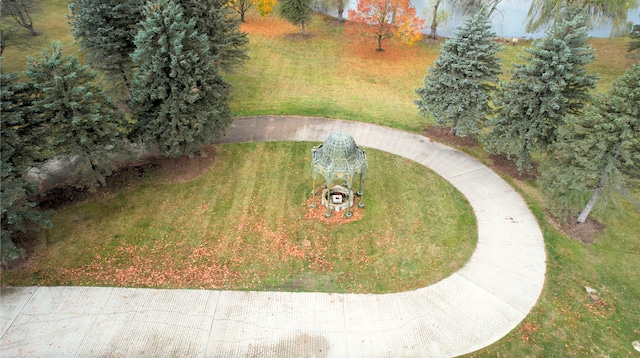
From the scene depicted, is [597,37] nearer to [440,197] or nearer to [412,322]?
[440,197]

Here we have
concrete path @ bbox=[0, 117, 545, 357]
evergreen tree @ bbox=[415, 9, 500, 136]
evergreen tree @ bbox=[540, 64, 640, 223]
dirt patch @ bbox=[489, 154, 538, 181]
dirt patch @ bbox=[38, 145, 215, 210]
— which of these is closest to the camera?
concrete path @ bbox=[0, 117, 545, 357]

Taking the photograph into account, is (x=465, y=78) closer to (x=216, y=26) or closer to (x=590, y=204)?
(x=590, y=204)

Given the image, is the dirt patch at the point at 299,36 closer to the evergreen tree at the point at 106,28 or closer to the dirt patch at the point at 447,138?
the evergreen tree at the point at 106,28

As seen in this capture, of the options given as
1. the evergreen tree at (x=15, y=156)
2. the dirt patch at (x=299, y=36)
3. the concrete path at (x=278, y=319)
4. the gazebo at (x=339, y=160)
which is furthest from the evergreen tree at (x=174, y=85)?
the dirt patch at (x=299, y=36)

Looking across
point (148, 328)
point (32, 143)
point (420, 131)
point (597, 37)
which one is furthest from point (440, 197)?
point (597, 37)

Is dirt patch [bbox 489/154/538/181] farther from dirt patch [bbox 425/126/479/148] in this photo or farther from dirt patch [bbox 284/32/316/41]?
dirt patch [bbox 284/32/316/41]

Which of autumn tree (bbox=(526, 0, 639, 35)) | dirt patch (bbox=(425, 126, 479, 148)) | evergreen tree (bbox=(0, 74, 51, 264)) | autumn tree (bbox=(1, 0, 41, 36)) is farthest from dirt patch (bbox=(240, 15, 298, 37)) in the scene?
evergreen tree (bbox=(0, 74, 51, 264))
